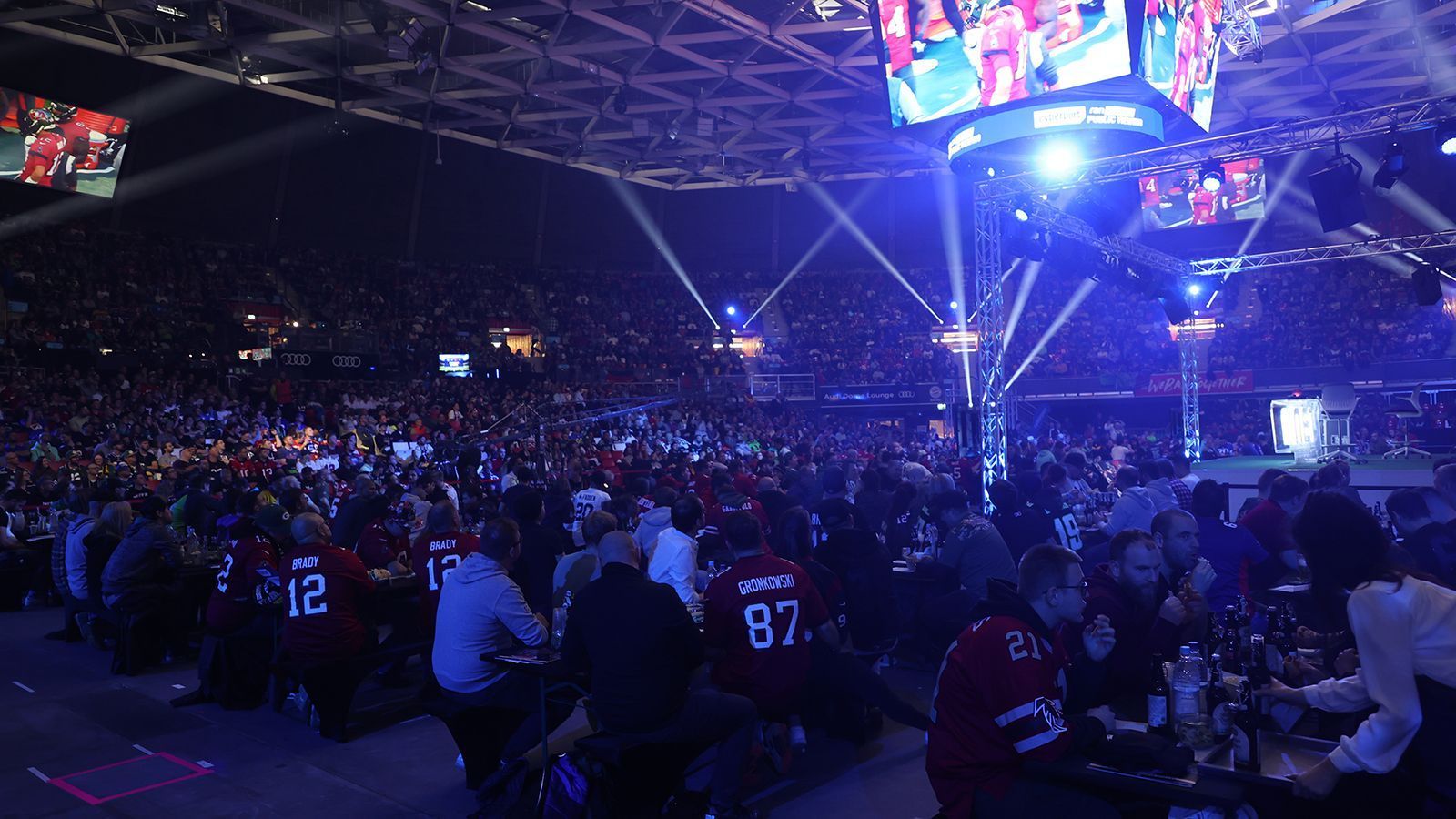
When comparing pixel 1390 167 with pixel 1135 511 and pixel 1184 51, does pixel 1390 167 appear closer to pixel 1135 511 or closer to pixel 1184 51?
pixel 1184 51

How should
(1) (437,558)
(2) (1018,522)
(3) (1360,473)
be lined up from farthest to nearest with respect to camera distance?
1. (3) (1360,473)
2. (2) (1018,522)
3. (1) (437,558)

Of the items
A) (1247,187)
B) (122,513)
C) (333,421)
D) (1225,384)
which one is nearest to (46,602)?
(122,513)

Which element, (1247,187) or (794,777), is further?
(1247,187)

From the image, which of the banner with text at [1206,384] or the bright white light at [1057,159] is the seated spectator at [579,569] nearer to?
the bright white light at [1057,159]

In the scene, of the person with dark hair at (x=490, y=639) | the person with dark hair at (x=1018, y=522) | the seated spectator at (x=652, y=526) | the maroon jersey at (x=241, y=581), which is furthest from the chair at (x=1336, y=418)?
the maroon jersey at (x=241, y=581)

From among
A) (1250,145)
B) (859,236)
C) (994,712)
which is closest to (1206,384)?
(859,236)

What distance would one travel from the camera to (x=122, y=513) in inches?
316

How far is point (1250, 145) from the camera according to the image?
1240 cm

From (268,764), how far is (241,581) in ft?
5.32

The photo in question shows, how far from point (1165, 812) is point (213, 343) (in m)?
21.2

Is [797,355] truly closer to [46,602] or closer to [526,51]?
[526,51]

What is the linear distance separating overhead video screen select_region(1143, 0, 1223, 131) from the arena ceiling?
4.27 m

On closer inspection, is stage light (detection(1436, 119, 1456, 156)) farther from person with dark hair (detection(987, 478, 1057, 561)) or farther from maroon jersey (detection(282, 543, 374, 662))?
maroon jersey (detection(282, 543, 374, 662))

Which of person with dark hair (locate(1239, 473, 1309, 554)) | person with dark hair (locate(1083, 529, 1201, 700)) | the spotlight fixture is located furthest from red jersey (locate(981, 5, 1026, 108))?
person with dark hair (locate(1083, 529, 1201, 700))
